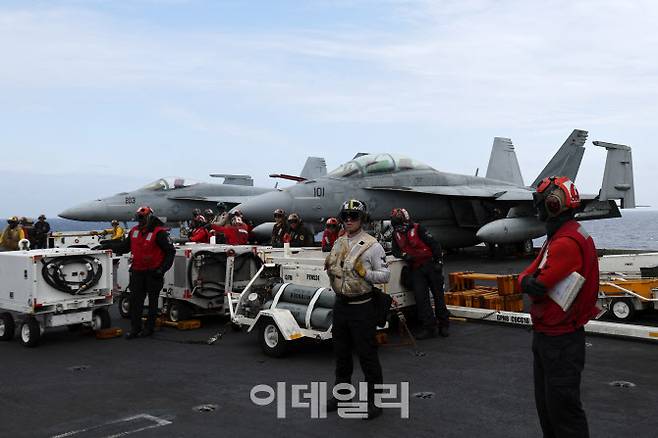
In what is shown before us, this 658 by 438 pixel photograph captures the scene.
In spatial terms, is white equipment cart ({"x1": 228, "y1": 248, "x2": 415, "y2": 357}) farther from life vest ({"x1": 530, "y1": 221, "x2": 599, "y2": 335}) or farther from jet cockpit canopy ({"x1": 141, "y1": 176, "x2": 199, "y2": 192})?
jet cockpit canopy ({"x1": 141, "y1": 176, "x2": 199, "y2": 192})

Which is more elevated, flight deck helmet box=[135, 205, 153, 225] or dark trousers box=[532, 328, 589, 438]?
flight deck helmet box=[135, 205, 153, 225]

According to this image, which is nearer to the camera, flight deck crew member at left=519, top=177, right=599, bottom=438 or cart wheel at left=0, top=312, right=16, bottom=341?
flight deck crew member at left=519, top=177, right=599, bottom=438

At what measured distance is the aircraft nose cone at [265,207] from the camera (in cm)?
1747

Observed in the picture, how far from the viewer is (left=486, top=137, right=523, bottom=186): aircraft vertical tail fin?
1117 inches

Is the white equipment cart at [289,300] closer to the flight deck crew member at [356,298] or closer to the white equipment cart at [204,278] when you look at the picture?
the white equipment cart at [204,278]

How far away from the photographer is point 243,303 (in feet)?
27.4

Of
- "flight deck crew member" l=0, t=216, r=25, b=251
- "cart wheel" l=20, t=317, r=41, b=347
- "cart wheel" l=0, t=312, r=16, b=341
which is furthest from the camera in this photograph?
"flight deck crew member" l=0, t=216, r=25, b=251

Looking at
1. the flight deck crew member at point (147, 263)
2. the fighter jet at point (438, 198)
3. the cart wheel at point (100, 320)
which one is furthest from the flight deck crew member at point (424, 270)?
the fighter jet at point (438, 198)

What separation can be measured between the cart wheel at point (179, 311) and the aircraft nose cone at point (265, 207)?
7729mm

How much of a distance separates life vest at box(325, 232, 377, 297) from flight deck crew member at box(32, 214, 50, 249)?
16.0 metres

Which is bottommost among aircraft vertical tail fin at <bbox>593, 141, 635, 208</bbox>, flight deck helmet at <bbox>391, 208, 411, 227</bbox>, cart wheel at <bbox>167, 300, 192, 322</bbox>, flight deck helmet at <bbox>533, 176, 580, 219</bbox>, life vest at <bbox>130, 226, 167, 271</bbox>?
cart wheel at <bbox>167, 300, 192, 322</bbox>

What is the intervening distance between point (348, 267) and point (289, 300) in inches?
107

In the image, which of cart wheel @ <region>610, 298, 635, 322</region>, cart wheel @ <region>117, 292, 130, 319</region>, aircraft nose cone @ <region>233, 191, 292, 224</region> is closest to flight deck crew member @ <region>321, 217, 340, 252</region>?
cart wheel @ <region>117, 292, 130, 319</region>

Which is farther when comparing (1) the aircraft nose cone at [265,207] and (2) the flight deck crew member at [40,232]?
(2) the flight deck crew member at [40,232]
